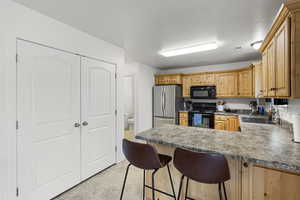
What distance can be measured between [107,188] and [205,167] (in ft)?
5.74

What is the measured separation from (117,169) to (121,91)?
1.57 metres

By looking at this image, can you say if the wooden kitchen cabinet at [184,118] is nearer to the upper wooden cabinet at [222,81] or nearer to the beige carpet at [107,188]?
the upper wooden cabinet at [222,81]

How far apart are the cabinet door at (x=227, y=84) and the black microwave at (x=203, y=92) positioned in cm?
18

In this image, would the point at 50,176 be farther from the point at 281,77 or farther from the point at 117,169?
the point at 281,77

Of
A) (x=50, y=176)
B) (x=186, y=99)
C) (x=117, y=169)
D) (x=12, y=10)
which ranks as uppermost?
(x=12, y=10)

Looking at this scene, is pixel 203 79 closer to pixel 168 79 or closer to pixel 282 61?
pixel 168 79

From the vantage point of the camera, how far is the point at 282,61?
146 centimetres

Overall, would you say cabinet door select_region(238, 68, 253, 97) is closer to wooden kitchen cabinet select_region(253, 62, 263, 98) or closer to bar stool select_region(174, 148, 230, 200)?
wooden kitchen cabinet select_region(253, 62, 263, 98)

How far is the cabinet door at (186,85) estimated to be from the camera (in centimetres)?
502

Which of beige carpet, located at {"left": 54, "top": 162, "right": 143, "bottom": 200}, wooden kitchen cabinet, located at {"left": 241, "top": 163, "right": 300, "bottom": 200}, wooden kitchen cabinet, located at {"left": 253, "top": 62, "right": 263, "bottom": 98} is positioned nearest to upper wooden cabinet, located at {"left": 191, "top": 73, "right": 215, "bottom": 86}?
wooden kitchen cabinet, located at {"left": 253, "top": 62, "right": 263, "bottom": 98}

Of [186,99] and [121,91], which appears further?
[186,99]

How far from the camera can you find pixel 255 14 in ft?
6.24

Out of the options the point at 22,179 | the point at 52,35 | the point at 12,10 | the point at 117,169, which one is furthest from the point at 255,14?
the point at 22,179

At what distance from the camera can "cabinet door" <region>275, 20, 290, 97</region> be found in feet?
4.35
